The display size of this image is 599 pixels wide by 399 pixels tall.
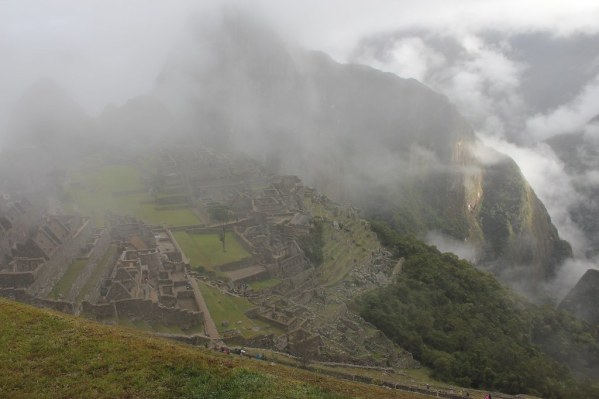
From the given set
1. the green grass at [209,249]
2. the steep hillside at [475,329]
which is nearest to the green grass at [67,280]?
the green grass at [209,249]

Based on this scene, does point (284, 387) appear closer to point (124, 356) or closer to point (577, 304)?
point (124, 356)

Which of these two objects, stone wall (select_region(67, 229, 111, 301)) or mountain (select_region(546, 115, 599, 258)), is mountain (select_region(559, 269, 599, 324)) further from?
mountain (select_region(546, 115, 599, 258))

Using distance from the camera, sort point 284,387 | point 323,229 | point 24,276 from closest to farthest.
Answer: point 284,387 < point 24,276 < point 323,229

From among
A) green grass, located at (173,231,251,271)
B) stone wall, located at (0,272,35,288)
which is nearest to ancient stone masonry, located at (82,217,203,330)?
green grass, located at (173,231,251,271)

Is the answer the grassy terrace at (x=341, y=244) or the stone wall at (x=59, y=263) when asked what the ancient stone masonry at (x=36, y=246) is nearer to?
the stone wall at (x=59, y=263)

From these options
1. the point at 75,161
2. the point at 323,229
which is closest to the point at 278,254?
the point at 323,229

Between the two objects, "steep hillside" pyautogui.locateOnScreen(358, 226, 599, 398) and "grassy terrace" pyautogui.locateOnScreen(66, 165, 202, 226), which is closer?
"steep hillside" pyautogui.locateOnScreen(358, 226, 599, 398)

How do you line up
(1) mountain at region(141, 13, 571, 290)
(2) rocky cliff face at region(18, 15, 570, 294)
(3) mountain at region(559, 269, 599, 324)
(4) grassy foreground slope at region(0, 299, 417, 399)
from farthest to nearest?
(1) mountain at region(141, 13, 571, 290) < (2) rocky cliff face at region(18, 15, 570, 294) < (3) mountain at region(559, 269, 599, 324) < (4) grassy foreground slope at region(0, 299, 417, 399)
